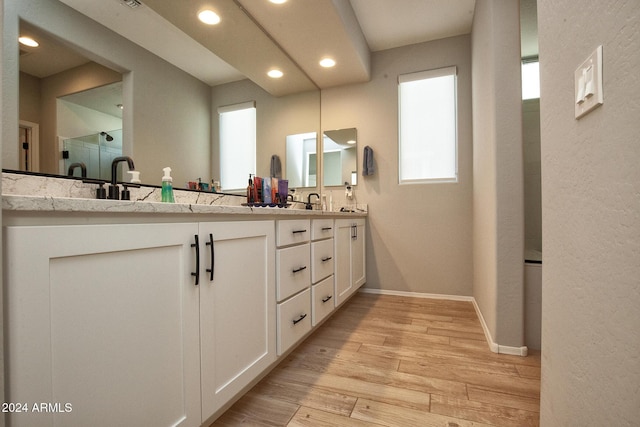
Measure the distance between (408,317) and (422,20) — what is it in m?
2.64

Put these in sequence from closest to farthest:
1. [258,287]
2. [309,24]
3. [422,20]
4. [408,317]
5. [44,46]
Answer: [44,46] < [258,287] < [309,24] < [408,317] < [422,20]

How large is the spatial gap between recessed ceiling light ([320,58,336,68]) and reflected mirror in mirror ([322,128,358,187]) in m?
0.67

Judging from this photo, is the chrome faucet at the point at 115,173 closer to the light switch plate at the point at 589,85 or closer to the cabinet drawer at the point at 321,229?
the cabinet drawer at the point at 321,229

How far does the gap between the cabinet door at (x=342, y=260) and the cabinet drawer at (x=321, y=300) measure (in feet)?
0.41

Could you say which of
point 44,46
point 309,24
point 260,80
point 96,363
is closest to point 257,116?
point 260,80

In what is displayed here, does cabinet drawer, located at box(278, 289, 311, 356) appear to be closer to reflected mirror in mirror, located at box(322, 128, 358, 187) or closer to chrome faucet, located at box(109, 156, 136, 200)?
chrome faucet, located at box(109, 156, 136, 200)

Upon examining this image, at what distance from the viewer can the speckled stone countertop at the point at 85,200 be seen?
2.07ft

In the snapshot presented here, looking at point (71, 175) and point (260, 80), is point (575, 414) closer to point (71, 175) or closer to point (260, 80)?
point (71, 175)

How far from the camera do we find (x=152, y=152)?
152cm

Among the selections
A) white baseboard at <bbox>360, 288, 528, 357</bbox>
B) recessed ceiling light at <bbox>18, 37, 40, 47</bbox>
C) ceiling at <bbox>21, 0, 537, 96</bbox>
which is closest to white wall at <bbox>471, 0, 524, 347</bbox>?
white baseboard at <bbox>360, 288, 528, 357</bbox>

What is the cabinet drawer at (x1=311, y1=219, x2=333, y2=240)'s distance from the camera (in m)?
1.94

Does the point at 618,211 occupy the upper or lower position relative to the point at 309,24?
lower

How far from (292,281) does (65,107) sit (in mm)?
1222

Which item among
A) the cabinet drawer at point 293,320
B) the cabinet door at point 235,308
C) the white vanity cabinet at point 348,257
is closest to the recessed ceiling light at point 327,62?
the white vanity cabinet at point 348,257
